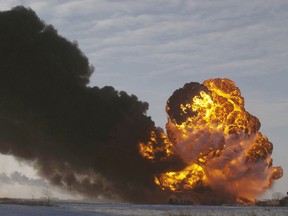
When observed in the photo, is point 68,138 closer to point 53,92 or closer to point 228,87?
point 53,92

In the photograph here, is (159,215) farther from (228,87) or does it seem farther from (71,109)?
(71,109)

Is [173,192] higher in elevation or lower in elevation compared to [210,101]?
lower

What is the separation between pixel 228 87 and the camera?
131 metres

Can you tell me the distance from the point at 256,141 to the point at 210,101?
14443mm

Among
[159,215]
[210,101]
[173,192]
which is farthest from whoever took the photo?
[173,192]

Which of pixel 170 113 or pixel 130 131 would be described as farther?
pixel 130 131


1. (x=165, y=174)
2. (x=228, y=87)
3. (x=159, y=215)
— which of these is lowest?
(x=159, y=215)

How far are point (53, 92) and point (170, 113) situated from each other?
31.2 metres

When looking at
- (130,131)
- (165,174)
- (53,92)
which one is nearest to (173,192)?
(165,174)

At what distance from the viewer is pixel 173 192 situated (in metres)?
135

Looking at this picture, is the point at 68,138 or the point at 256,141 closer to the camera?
the point at 256,141

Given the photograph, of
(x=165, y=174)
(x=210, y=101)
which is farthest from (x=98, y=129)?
(x=210, y=101)

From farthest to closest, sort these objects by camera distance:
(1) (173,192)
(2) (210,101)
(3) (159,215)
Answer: (1) (173,192)
(2) (210,101)
(3) (159,215)

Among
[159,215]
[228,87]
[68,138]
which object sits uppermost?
[228,87]
